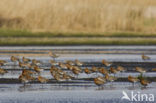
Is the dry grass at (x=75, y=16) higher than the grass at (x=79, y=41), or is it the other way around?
the dry grass at (x=75, y=16)

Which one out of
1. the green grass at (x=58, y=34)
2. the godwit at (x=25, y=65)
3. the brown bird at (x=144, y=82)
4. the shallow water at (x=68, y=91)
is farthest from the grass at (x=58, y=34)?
the brown bird at (x=144, y=82)

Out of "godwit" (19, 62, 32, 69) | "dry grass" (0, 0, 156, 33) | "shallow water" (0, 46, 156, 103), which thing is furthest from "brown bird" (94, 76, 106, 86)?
"dry grass" (0, 0, 156, 33)

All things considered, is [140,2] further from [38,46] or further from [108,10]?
[38,46]

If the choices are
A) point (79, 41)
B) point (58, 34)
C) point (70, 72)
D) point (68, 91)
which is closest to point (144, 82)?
point (68, 91)

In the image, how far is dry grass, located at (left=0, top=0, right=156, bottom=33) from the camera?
23562mm

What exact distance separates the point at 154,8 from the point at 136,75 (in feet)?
45.9

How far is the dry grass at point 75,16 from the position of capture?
23562 mm

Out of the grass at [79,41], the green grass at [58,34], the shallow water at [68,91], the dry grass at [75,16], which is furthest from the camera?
the dry grass at [75,16]

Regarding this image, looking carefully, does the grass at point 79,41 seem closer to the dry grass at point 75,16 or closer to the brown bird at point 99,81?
the dry grass at point 75,16

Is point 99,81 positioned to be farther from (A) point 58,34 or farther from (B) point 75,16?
(B) point 75,16


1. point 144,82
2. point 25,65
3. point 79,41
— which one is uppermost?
point 25,65

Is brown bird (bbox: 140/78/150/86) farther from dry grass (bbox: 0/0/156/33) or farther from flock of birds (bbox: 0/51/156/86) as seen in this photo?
dry grass (bbox: 0/0/156/33)

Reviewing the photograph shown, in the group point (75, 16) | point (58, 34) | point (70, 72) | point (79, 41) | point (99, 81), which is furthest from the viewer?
point (75, 16)

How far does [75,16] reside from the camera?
78.0 ft
